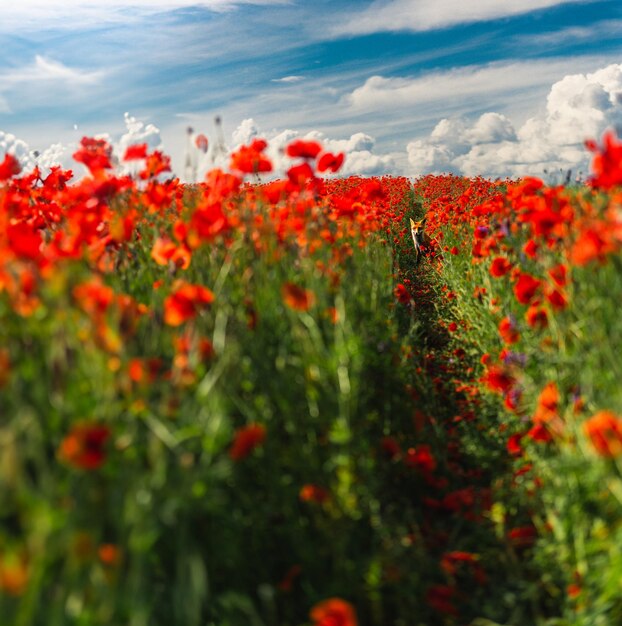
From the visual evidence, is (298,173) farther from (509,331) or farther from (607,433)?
(607,433)

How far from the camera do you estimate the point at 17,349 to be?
209cm

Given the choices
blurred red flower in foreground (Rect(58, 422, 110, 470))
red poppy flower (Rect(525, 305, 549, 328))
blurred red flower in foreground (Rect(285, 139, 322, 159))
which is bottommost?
red poppy flower (Rect(525, 305, 549, 328))

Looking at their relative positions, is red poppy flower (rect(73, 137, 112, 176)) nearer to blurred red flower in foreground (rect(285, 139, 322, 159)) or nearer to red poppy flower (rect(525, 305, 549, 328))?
blurred red flower in foreground (rect(285, 139, 322, 159))

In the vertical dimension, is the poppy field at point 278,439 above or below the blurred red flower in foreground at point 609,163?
below

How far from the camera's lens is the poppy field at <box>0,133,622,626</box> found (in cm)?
159

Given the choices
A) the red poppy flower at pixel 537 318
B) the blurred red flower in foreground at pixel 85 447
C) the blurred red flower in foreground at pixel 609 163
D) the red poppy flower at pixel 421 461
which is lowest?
the red poppy flower at pixel 421 461

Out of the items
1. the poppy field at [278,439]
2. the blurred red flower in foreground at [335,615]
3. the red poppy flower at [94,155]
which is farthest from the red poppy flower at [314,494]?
the red poppy flower at [94,155]

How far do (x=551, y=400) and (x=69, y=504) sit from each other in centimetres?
181

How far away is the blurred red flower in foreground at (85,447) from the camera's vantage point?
1398 millimetres

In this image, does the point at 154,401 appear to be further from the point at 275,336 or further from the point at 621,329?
the point at 621,329

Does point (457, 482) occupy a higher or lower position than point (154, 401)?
lower

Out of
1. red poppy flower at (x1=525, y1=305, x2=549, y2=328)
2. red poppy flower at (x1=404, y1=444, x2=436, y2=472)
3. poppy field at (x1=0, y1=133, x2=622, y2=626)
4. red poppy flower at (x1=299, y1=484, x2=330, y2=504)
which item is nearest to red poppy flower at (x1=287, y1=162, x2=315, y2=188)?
poppy field at (x1=0, y1=133, x2=622, y2=626)

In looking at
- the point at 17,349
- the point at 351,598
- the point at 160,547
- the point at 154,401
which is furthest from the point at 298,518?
the point at 17,349

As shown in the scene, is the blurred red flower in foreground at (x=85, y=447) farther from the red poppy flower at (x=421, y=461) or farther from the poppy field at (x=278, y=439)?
the red poppy flower at (x=421, y=461)
